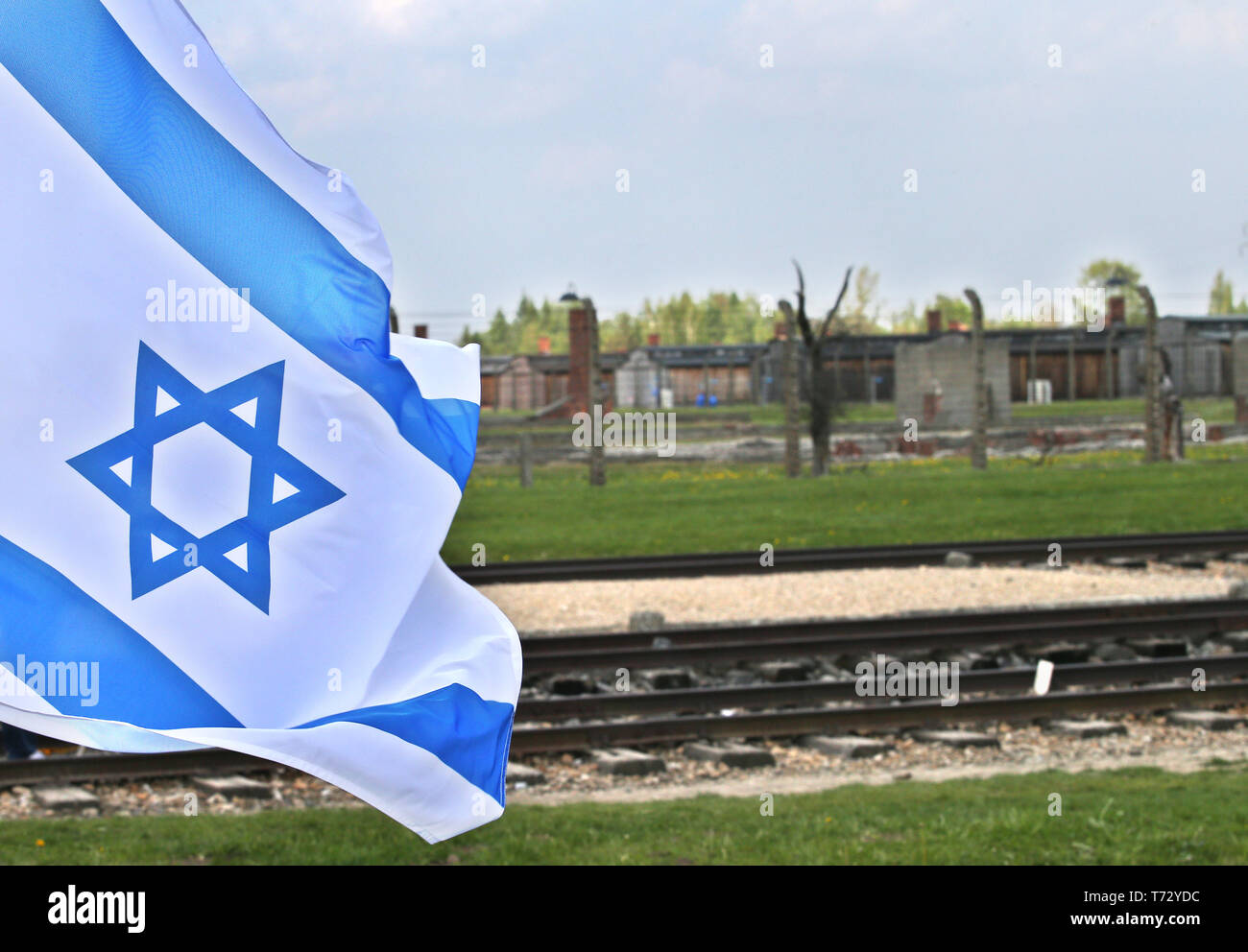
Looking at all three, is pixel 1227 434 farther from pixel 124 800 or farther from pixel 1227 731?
pixel 124 800

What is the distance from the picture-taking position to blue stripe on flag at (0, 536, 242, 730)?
12.5ft

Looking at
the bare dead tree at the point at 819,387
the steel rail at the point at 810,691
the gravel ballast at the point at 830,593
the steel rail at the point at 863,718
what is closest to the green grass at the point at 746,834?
the steel rail at the point at 863,718

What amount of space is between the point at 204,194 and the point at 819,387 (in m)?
26.6

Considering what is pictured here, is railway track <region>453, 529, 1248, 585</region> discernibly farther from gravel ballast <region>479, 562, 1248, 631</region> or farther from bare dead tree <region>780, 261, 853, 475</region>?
bare dead tree <region>780, 261, 853, 475</region>

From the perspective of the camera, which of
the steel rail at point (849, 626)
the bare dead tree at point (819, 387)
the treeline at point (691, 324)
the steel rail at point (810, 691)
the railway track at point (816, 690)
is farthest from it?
the treeline at point (691, 324)

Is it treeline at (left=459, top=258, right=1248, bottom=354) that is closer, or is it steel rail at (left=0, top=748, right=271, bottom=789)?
steel rail at (left=0, top=748, right=271, bottom=789)

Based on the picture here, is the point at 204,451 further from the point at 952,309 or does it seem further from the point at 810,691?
the point at 952,309

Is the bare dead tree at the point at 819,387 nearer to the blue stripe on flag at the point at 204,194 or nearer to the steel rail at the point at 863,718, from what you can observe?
the steel rail at the point at 863,718

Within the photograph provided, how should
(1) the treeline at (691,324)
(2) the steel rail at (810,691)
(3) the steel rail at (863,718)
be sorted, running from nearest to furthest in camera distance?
(3) the steel rail at (863,718) < (2) the steel rail at (810,691) < (1) the treeline at (691,324)

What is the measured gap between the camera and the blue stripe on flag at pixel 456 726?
3758 millimetres

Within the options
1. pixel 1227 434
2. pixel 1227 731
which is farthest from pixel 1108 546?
pixel 1227 434

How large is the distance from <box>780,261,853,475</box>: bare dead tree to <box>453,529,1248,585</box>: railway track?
427 inches

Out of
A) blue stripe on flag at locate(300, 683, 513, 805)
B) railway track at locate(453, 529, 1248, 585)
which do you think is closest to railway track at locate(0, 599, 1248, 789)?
railway track at locate(453, 529, 1248, 585)

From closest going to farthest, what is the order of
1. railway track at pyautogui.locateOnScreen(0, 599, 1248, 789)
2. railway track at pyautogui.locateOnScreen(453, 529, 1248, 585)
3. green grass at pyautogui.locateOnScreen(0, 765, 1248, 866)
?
1. green grass at pyautogui.locateOnScreen(0, 765, 1248, 866)
2. railway track at pyautogui.locateOnScreen(0, 599, 1248, 789)
3. railway track at pyautogui.locateOnScreen(453, 529, 1248, 585)
